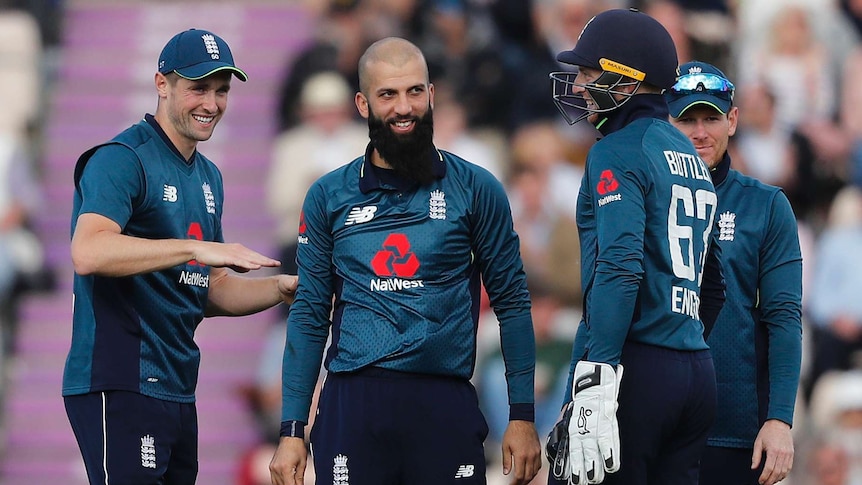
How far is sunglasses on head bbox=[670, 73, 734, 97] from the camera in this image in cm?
636

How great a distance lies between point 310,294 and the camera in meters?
6.07

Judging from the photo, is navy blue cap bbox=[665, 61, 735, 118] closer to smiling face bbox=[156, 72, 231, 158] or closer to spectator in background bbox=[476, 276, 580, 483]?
smiling face bbox=[156, 72, 231, 158]

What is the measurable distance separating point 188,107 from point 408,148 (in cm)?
105

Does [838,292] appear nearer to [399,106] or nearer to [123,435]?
[399,106]

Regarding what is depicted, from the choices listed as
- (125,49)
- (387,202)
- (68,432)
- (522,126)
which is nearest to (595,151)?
(387,202)

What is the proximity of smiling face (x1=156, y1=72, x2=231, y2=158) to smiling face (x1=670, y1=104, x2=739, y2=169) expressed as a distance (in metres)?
2.01

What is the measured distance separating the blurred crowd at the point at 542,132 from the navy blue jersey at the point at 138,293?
476 cm

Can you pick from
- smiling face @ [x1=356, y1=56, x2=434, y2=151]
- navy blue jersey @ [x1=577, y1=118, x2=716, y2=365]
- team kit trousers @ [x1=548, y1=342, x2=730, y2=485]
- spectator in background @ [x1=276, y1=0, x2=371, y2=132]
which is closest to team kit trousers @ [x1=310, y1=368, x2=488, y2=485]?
team kit trousers @ [x1=548, y1=342, x2=730, y2=485]

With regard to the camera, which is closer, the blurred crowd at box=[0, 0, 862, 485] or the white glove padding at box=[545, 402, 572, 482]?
the white glove padding at box=[545, 402, 572, 482]

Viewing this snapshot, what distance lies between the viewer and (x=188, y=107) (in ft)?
20.9

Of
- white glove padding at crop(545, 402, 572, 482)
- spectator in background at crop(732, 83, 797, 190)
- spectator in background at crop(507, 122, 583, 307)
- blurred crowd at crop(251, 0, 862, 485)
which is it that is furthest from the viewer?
spectator in background at crop(732, 83, 797, 190)

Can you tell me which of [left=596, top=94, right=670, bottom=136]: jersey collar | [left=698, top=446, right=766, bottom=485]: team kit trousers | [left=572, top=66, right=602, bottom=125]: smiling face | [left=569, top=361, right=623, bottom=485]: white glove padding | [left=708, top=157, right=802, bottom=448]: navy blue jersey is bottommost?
[left=698, top=446, right=766, bottom=485]: team kit trousers

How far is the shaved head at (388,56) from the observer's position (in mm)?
5953

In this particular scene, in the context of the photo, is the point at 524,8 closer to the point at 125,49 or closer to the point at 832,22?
the point at 832,22
